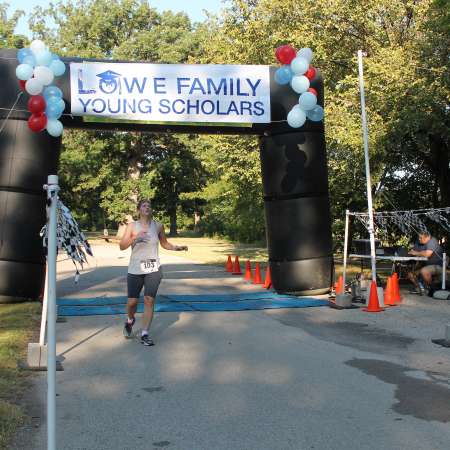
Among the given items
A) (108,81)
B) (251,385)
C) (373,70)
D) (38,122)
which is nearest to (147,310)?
(251,385)

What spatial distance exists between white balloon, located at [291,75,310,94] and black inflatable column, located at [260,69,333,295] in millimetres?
730

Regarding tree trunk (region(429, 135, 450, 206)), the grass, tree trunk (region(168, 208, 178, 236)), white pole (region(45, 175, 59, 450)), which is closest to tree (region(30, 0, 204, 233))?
tree trunk (region(168, 208, 178, 236))

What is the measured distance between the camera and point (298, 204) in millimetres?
12641

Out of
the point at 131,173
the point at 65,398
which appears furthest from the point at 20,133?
the point at 131,173

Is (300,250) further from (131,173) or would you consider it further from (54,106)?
(131,173)

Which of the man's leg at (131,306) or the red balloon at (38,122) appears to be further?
the red balloon at (38,122)

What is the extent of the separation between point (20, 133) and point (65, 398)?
7100mm

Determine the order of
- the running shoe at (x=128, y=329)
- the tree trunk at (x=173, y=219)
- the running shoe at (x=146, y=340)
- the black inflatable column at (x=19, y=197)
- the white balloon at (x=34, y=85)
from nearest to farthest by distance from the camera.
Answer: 1. the running shoe at (x=146, y=340)
2. the running shoe at (x=128, y=329)
3. the white balloon at (x=34, y=85)
4. the black inflatable column at (x=19, y=197)
5. the tree trunk at (x=173, y=219)

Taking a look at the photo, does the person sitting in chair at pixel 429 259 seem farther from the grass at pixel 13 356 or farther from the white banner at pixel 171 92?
the grass at pixel 13 356

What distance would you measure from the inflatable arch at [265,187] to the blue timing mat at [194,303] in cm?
63

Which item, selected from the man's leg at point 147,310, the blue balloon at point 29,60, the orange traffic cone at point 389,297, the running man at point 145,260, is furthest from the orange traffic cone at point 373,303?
the blue balloon at point 29,60

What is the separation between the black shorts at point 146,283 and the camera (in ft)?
26.8

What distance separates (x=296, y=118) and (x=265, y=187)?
196 centimetres

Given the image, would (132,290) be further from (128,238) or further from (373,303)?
(373,303)
